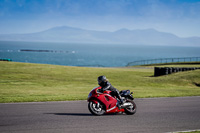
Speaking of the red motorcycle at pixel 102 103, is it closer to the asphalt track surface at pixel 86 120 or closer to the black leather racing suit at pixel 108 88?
the black leather racing suit at pixel 108 88

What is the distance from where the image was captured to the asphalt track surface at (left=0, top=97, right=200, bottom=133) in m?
8.27

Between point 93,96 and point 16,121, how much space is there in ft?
9.51

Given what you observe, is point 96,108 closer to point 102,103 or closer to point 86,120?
point 102,103

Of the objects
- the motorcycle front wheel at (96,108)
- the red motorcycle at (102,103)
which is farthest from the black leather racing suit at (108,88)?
the motorcycle front wheel at (96,108)

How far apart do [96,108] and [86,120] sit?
3.08 ft

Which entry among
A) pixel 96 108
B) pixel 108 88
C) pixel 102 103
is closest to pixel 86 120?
pixel 96 108

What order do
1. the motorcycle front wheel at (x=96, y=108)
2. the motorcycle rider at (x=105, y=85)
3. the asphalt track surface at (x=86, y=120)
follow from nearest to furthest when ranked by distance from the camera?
the asphalt track surface at (x=86, y=120) → the motorcycle rider at (x=105, y=85) → the motorcycle front wheel at (x=96, y=108)

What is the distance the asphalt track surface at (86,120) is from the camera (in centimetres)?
827

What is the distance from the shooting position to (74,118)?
386 inches

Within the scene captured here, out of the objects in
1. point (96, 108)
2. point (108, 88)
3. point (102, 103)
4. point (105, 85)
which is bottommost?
point (96, 108)

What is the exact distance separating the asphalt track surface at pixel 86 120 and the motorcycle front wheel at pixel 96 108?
23 cm

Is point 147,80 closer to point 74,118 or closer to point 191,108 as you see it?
point 191,108

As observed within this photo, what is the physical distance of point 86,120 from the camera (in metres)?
9.54

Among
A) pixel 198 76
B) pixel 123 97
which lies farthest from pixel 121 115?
pixel 198 76
